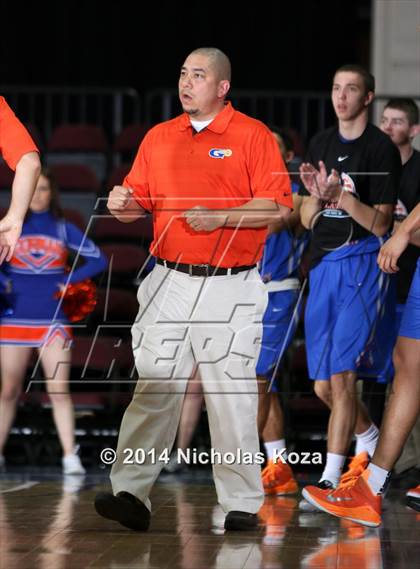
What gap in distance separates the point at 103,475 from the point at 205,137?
8.13 ft

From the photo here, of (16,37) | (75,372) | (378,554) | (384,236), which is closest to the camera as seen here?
A: (378,554)

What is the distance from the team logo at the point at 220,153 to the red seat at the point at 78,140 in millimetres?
5267

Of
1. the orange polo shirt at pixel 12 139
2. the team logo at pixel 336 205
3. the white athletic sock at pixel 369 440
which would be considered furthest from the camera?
the white athletic sock at pixel 369 440

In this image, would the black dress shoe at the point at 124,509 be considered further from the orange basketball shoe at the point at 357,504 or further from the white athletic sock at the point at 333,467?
the white athletic sock at the point at 333,467

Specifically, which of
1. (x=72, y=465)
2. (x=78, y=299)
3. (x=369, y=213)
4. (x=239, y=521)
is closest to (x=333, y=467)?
(x=239, y=521)

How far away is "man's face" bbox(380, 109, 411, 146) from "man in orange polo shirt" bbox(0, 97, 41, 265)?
9.63ft

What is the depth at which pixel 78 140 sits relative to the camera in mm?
10352

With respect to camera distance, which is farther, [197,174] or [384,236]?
[384,236]

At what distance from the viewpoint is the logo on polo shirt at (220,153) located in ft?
16.9

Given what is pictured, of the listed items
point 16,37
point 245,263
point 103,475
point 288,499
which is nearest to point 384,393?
point 288,499

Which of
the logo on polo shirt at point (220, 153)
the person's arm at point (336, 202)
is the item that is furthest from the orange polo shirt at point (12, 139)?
the person's arm at point (336, 202)

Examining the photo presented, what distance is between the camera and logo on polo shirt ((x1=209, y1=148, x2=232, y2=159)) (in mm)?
5141

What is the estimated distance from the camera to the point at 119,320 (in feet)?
26.1

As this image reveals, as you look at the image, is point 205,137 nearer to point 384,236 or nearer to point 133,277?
point 384,236
